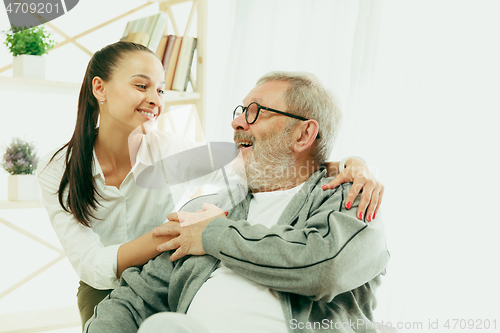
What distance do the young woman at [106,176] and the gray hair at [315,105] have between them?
2.6 inches

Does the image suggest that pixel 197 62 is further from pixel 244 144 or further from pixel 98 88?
pixel 244 144

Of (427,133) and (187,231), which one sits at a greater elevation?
(427,133)

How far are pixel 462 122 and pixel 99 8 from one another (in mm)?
1859

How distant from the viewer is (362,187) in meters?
0.92

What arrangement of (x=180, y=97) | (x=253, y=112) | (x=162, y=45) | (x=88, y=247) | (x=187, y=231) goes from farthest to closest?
1. (x=180, y=97)
2. (x=162, y=45)
3. (x=88, y=247)
4. (x=253, y=112)
5. (x=187, y=231)

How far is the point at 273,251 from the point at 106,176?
2.50 feet

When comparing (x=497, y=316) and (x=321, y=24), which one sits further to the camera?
(x=321, y=24)

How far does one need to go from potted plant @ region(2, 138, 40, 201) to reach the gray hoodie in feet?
3.30

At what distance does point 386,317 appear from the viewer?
49.3 inches

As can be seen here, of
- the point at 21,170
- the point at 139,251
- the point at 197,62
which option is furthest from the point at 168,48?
the point at 139,251

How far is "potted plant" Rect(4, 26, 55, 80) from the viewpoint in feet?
5.92

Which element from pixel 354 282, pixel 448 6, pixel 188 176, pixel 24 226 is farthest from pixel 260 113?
pixel 24 226

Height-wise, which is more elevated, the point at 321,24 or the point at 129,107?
the point at 321,24

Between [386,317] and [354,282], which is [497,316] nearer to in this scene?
[386,317]
